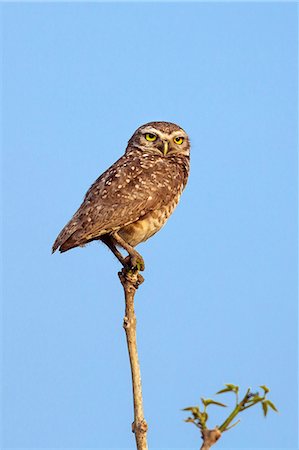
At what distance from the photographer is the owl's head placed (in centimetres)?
798

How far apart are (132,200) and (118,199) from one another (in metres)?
0.14

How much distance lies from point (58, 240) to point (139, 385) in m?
2.85

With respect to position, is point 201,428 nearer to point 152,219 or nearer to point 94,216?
point 94,216

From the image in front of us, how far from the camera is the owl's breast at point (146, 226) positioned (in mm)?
7016

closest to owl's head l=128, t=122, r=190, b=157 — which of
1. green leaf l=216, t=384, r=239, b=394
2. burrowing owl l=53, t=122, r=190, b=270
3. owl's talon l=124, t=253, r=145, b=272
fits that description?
burrowing owl l=53, t=122, r=190, b=270

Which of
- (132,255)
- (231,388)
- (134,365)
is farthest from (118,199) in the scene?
(231,388)

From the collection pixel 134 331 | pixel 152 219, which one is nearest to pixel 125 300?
pixel 134 331

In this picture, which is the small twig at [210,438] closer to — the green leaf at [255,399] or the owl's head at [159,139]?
the green leaf at [255,399]

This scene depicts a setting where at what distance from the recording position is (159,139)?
26.3ft

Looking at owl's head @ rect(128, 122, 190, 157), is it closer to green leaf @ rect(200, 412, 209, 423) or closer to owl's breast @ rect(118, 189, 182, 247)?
owl's breast @ rect(118, 189, 182, 247)

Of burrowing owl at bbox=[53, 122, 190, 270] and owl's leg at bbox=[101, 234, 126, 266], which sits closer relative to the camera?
burrowing owl at bbox=[53, 122, 190, 270]

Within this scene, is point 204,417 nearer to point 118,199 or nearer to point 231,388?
point 231,388

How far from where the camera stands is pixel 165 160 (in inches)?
305

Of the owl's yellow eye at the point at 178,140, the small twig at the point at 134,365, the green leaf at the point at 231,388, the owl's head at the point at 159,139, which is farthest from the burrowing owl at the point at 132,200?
the green leaf at the point at 231,388
